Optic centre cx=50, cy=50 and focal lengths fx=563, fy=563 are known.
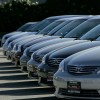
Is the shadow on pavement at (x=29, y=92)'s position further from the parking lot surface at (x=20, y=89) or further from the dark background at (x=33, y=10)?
the dark background at (x=33, y=10)

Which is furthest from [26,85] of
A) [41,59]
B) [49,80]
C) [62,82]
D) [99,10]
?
[99,10]

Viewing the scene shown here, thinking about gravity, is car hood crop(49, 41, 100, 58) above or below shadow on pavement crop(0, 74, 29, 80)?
above

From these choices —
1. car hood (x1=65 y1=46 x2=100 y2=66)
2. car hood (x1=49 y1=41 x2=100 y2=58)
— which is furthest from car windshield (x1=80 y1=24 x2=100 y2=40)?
car hood (x1=65 y1=46 x2=100 y2=66)

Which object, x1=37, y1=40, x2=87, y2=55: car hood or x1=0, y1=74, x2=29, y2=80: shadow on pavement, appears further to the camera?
x1=0, y1=74, x2=29, y2=80: shadow on pavement

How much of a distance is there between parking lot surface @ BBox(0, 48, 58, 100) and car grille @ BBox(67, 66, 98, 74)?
4.89 feet

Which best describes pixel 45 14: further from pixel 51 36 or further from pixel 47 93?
pixel 47 93

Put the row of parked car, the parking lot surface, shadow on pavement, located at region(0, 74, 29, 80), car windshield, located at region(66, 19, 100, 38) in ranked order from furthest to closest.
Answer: shadow on pavement, located at region(0, 74, 29, 80) → car windshield, located at region(66, 19, 100, 38) → the parking lot surface → the row of parked car

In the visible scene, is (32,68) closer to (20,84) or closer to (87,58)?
(20,84)

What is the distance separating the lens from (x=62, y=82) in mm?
9992

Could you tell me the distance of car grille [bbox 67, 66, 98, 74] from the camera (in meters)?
9.69

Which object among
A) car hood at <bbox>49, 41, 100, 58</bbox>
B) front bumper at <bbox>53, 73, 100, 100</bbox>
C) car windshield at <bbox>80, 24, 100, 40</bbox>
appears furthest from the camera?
car windshield at <bbox>80, 24, 100, 40</bbox>

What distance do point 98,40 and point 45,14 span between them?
101 feet

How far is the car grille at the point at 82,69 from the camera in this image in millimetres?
9688

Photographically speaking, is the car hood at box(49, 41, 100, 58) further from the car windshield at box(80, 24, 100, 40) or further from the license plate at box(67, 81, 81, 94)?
the license plate at box(67, 81, 81, 94)
